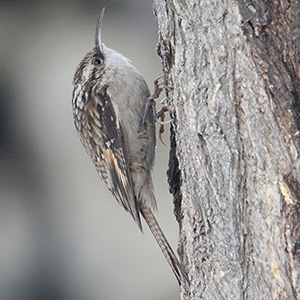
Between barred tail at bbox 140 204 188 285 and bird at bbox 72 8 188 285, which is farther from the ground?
bird at bbox 72 8 188 285

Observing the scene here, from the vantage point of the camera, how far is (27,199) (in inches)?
218

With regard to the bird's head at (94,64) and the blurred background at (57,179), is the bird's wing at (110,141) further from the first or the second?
the blurred background at (57,179)

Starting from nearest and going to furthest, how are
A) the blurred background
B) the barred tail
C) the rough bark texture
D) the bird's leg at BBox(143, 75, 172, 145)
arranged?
1. the rough bark texture
2. the barred tail
3. the bird's leg at BBox(143, 75, 172, 145)
4. the blurred background

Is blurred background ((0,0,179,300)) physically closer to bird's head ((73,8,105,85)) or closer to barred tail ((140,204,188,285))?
bird's head ((73,8,105,85))

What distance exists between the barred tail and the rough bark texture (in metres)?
0.27

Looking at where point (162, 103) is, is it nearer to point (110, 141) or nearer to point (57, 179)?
point (110, 141)

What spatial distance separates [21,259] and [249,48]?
3947 mm

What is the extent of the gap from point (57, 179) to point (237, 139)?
3.57 metres

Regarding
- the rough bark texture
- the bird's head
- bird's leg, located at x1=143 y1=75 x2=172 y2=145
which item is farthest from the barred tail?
the bird's head

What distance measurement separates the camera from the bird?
3348 millimetres

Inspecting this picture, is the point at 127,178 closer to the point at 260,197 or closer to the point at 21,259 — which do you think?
the point at 260,197

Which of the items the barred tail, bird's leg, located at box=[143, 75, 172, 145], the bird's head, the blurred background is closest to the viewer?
the barred tail

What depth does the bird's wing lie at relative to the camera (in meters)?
3.34

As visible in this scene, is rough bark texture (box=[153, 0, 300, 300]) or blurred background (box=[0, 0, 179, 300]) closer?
rough bark texture (box=[153, 0, 300, 300])
